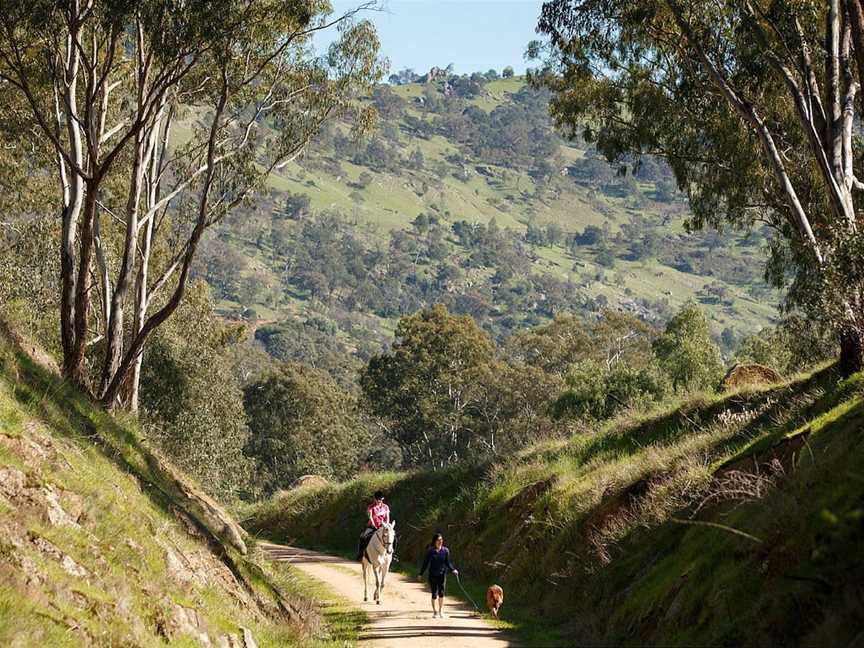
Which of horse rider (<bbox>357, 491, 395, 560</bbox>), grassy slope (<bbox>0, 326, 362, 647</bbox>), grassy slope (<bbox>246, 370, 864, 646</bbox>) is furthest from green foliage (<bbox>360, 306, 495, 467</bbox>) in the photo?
grassy slope (<bbox>0, 326, 362, 647</bbox>)

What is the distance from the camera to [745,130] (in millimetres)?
23781

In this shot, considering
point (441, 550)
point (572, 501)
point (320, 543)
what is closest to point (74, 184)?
point (441, 550)

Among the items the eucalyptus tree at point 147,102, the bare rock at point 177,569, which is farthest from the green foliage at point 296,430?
the bare rock at point 177,569

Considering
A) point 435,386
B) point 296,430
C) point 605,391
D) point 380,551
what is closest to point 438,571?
point 380,551

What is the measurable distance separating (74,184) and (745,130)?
1581 cm

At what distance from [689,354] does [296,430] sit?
3180 cm

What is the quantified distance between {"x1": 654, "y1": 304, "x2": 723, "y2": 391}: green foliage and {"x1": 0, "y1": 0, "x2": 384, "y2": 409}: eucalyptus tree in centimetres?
2073

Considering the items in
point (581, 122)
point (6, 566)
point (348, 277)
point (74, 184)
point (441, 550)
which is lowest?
point (441, 550)

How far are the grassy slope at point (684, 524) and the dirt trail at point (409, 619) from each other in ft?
3.06

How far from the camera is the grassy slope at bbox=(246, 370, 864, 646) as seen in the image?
267 inches

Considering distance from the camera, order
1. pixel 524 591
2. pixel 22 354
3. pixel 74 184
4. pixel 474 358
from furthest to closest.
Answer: pixel 474 358
pixel 74 184
pixel 524 591
pixel 22 354

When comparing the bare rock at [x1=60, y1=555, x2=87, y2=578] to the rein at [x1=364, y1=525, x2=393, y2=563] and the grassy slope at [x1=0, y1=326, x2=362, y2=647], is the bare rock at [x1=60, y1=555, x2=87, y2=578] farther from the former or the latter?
the rein at [x1=364, y1=525, x2=393, y2=563]

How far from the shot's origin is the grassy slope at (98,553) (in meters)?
7.45

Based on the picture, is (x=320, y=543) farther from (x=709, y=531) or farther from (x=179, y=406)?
(x=709, y=531)
